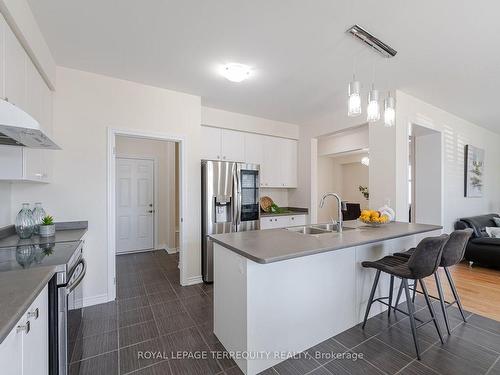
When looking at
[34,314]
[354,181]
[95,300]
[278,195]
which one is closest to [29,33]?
[34,314]

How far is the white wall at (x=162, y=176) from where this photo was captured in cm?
479

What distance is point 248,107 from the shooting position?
3.75 meters

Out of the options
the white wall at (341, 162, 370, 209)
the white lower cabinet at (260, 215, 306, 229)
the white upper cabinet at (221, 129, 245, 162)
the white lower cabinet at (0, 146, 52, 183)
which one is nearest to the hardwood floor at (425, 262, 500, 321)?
the white lower cabinet at (260, 215, 306, 229)

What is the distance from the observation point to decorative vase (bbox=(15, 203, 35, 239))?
6.70 feet

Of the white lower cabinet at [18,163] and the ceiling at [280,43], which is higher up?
the ceiling at [280,43]

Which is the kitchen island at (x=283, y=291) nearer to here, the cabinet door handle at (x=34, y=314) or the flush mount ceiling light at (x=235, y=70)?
the cabinet door handle at (x=34, y=314)

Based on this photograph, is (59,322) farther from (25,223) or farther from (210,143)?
(210,143)

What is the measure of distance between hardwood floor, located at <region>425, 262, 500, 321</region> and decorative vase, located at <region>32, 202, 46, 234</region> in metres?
4.30

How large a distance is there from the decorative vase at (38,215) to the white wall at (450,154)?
3.95 m

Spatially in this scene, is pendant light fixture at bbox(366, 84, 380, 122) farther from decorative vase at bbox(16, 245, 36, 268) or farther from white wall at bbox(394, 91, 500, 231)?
decorative vase at bbox(16, 245, 36, 268)

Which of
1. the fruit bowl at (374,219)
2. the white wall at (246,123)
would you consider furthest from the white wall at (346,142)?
the fruit bowl at (374,219)

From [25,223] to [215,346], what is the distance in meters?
1.95

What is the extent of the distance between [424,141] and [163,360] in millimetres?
4855

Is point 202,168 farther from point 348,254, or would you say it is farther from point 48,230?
point 348,254
